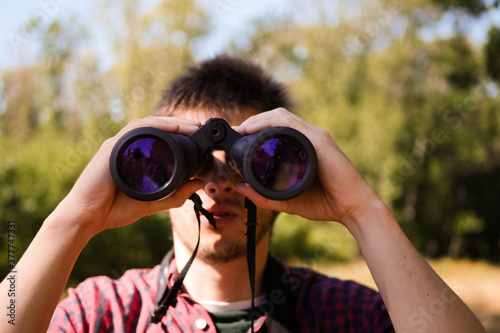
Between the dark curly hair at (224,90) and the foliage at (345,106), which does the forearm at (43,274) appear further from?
the foliage at (345,106)

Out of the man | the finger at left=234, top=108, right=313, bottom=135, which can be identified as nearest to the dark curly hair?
the man

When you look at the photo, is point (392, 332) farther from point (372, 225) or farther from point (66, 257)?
point (66, 257)

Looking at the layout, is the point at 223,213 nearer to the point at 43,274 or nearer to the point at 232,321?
the point at 232,321

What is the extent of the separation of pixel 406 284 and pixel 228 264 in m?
0.61

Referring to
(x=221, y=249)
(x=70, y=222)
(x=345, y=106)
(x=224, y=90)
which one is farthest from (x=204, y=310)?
(x=345, y=106)

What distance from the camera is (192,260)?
4.75 feet

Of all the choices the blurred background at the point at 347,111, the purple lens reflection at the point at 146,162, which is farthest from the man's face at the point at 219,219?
the blurred background at the point at 347,111

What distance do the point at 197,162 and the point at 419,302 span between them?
31.1 inches

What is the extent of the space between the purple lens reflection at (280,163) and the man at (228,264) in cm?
8

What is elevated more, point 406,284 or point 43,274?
point 406,284

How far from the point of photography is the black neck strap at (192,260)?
1.44m

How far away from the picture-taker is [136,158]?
1350mm

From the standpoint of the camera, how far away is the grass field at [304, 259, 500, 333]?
24.4 ft

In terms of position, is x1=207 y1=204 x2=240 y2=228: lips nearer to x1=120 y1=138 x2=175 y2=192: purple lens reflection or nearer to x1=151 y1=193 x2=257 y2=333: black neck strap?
x1=151 y1=193 x2=257 y2=333: black neck strap
